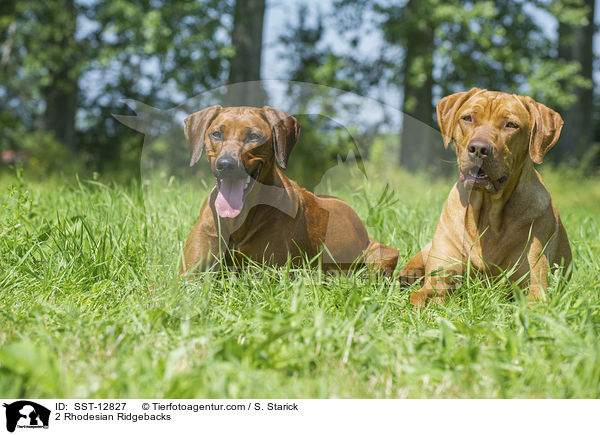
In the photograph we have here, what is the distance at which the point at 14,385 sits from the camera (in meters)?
1.68

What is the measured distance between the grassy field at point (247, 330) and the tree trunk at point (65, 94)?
9.92m

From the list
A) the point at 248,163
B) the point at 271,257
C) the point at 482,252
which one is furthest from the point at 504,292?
the point at 248,163

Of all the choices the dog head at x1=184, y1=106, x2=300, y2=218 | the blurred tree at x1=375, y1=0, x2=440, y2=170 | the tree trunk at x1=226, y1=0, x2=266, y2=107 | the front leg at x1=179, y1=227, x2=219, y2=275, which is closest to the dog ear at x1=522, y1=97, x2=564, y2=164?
the dog head at x1=184, y1=106, x2=300, y2=218

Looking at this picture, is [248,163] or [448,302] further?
[448,302]

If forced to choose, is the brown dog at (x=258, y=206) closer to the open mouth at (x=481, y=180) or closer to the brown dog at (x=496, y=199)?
the brown dog at (x=496, y=199)

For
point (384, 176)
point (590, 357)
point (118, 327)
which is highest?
point (384, 176)

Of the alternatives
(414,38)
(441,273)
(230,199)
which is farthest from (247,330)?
(414,38)

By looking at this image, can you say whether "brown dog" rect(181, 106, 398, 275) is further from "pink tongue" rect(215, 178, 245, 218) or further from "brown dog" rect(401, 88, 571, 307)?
"brown dog" rect(401, 88, 571, 307)

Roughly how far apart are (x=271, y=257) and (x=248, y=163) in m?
0.61

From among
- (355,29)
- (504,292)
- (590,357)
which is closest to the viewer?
(590,357)

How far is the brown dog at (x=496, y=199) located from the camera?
2.46 metres

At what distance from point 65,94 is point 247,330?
1236cm
